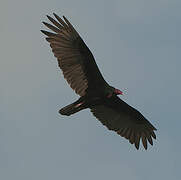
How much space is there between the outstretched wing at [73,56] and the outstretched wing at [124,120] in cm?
111

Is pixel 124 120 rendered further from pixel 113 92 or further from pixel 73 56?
pixel 73 56

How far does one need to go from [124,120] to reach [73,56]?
260cm

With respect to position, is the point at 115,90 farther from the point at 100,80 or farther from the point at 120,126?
the point at 120,126

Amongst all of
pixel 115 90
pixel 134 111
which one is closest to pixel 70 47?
pixel 115 90

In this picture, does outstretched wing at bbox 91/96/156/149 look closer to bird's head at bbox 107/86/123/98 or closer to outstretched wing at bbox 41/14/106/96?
bird's head at bbox 107/86/123/98

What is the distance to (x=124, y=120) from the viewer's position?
1897 cm

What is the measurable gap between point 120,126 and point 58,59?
9.40 feet

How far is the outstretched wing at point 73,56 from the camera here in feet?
57.1

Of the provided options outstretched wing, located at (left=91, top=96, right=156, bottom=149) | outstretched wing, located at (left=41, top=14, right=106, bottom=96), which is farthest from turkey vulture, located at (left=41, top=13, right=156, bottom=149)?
outstretched wing, located at (left=91, top=96, right=156, bottom=149)

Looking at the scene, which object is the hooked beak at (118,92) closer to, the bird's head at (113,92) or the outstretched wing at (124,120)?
the bird's head at (113,92)

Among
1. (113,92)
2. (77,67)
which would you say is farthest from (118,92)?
(77,67)

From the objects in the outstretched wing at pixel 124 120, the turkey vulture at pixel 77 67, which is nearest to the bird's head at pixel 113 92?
the turkey vulture at pixel 77 67

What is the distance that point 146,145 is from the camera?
19031mm

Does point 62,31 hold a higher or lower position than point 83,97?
higher
